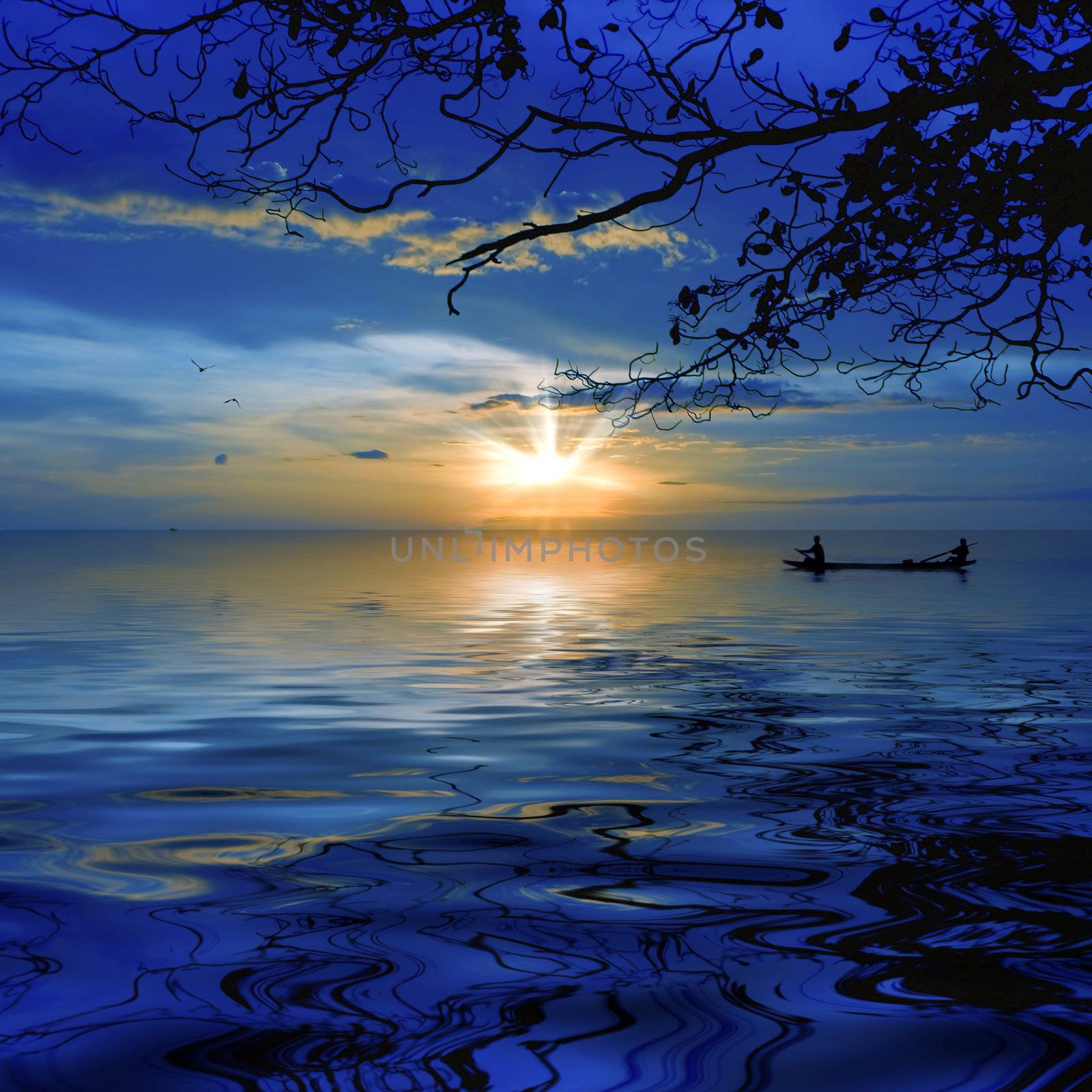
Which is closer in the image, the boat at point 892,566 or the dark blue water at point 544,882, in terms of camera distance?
the dark blue water at point 544,882

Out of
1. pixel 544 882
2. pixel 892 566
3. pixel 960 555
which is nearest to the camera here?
pixel 544 882

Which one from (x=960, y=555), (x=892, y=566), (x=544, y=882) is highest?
(x=960, y=555)

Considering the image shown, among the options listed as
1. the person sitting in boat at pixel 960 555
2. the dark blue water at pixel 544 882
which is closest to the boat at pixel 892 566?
the person sitting in boat at pixel 960 555

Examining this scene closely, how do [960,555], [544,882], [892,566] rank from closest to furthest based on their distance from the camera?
[544,882]
[892,566]
[960,555]

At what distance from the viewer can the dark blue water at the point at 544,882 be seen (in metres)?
4.58

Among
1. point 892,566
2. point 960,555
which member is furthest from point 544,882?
point 960,555

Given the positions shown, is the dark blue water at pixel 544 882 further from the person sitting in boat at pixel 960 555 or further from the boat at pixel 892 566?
the person sitting in boat at pixel 960 555

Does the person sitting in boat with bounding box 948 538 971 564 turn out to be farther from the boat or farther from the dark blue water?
the dark blue water

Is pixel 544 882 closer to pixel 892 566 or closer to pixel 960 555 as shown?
pixel 892 566

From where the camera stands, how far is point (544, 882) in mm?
7004

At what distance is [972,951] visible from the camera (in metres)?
5.68

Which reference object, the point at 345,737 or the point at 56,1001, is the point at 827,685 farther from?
the point at 56,1001

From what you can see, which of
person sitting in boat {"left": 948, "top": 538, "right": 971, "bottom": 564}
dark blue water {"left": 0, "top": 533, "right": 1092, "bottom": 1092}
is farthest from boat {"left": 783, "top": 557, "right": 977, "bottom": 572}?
dark blue water {"left": 0, "top": 533, "right": 1092, "bottom": 1092}

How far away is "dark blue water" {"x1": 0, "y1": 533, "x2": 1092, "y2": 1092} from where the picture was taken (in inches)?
180
